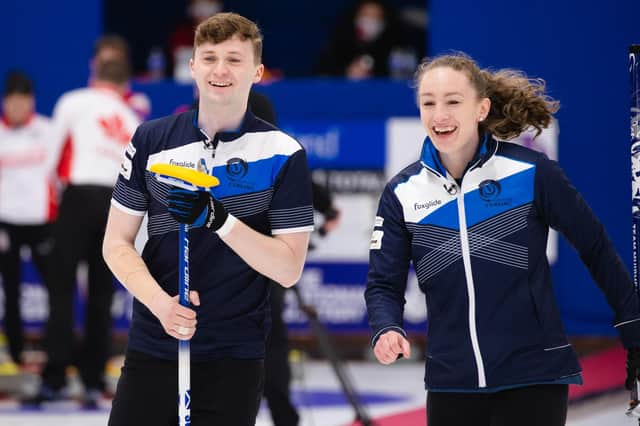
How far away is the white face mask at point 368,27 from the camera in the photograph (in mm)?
10203

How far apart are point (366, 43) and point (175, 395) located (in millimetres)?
7118

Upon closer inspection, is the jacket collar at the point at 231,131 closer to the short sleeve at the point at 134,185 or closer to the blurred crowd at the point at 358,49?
the short sleeve at the point at 134,185

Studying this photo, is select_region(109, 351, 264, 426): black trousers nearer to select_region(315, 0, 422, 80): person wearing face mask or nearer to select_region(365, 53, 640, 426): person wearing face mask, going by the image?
select_region(365, 53, 640, 426): person wearing face mask

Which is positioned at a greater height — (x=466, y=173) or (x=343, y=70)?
(x=343, y=70)

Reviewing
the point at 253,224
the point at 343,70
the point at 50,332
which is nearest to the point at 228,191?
the point at 253,224

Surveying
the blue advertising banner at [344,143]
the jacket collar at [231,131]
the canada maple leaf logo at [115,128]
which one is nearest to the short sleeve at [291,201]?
the jacket collar at [231,131]

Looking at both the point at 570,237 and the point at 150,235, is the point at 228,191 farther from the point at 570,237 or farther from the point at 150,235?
the point at 570,237

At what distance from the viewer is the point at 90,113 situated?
281 inches

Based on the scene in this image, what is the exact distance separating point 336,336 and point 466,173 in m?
5.69

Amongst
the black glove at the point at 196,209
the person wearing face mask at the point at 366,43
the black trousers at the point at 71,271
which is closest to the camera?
the black glove at the point at 196,209

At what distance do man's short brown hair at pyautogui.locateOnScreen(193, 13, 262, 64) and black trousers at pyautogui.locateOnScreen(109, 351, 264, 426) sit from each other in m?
0.94

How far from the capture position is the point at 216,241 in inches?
132

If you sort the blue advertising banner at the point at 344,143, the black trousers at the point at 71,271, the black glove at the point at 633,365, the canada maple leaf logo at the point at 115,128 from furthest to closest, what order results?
the blue advertising banner at the point at 344,143 → the canada maple leaf logo at the point at 115,128 → the black trousers at the point at 71,271 → the black glove at the point at 633,365

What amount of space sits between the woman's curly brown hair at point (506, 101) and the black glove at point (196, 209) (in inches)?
34.0
